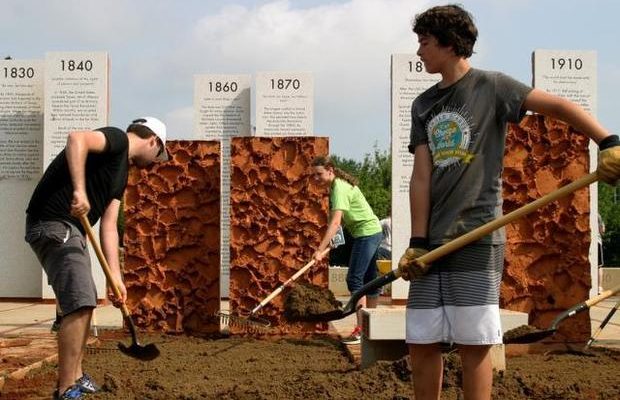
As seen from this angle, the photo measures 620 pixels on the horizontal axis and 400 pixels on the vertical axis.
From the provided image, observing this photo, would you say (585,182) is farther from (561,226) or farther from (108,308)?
(108,308)

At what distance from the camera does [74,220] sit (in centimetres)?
415

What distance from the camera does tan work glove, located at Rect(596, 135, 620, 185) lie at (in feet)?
8.85

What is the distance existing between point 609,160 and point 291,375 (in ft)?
10.7

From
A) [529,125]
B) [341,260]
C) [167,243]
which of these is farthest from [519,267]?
[341,260]

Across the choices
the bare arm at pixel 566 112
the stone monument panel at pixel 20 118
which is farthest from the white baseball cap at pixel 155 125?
the stone monument panel at pixel 20 118

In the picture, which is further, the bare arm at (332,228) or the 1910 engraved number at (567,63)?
the 1910 engraved number at (567,63)

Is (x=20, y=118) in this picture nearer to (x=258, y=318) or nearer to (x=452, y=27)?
(x=258, y=318)

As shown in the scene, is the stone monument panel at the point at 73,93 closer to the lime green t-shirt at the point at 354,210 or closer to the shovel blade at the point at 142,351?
the lime green t-shirt at the point at 354,210

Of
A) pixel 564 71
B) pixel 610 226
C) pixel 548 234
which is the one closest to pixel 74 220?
pixel 548 234

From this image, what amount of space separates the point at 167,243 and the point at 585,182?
5576 mm

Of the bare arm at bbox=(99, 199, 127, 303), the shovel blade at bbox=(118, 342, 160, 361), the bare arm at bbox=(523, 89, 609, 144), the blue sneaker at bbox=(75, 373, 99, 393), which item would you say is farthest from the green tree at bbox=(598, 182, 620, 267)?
the bare arm at bbox=(523, 89, 609, 144)

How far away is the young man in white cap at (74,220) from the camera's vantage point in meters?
3.97

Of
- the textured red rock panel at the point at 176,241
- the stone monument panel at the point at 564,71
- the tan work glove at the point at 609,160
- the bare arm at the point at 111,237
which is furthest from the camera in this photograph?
the stone monument panel at the point at 564,71

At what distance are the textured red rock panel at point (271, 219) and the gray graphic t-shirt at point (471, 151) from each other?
4.65m
